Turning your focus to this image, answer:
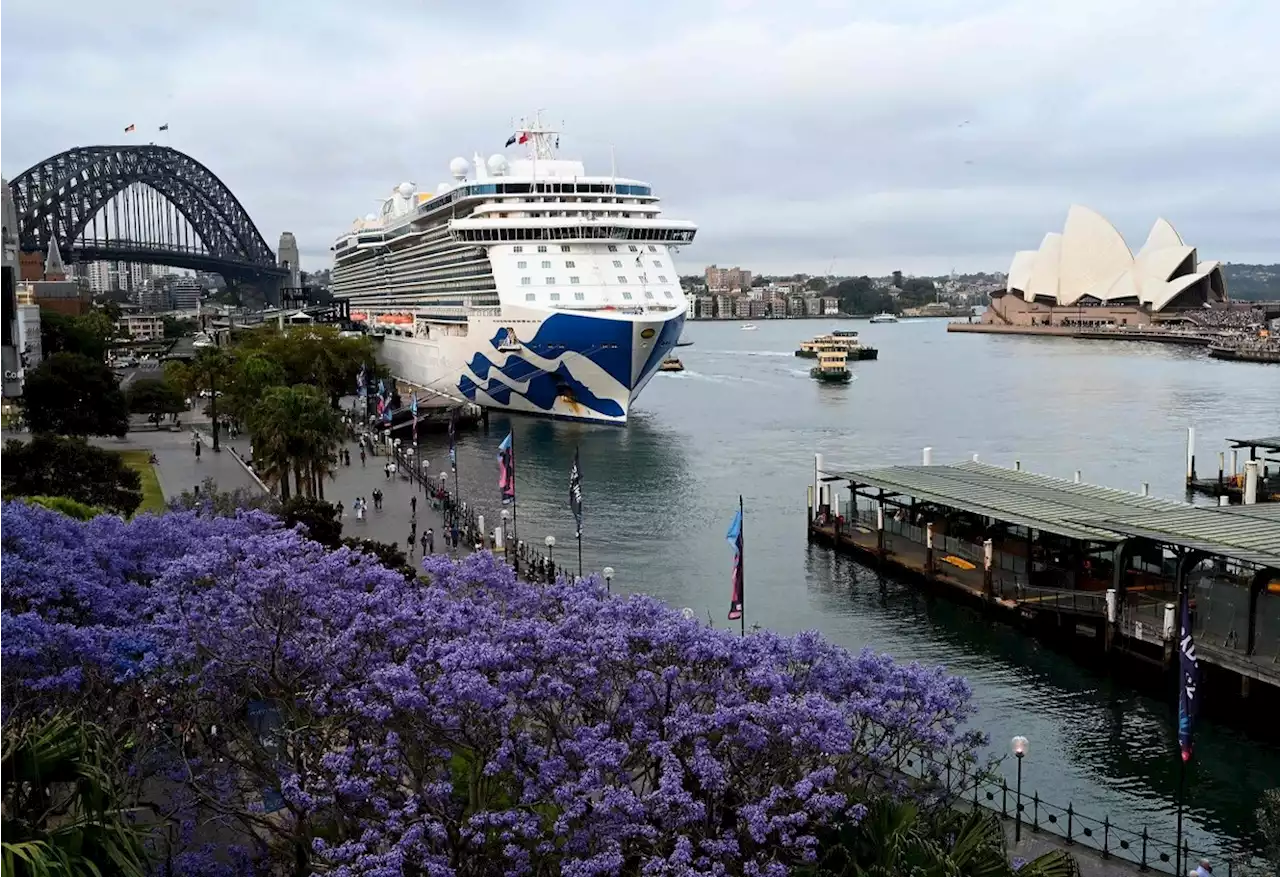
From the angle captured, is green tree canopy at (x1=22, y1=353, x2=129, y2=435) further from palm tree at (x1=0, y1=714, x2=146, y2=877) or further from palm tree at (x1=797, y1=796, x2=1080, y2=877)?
palm tree at (x1=797, y1=796, x2=1080, y2=877)

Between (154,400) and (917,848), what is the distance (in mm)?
63197

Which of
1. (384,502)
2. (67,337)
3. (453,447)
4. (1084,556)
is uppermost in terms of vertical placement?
(67,337)

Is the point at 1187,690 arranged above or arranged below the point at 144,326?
below

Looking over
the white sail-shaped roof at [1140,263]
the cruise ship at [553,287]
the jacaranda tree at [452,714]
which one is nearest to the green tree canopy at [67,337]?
the cruise ship at [553,287]

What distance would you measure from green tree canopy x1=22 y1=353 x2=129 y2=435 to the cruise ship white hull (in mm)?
20268

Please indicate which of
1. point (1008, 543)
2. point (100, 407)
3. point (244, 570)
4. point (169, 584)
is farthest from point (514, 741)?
point (100, 407)

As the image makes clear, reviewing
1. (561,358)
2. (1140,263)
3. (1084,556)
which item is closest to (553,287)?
(561,358)

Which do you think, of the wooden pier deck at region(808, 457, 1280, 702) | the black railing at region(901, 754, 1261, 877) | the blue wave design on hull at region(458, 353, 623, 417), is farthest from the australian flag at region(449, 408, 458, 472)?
the black railing at region(901, 754, 1261, 877)

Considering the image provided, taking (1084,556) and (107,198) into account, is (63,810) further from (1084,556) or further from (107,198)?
(107,198)

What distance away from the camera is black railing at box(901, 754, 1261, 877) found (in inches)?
677

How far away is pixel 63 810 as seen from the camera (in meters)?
12.8

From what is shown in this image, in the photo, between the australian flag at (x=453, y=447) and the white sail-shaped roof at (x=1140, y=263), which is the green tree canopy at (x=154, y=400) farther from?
the white sail-shaped roof at (x=1140, y=263)

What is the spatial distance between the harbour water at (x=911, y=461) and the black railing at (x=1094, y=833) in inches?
23.4

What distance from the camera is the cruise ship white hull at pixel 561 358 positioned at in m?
64.6
